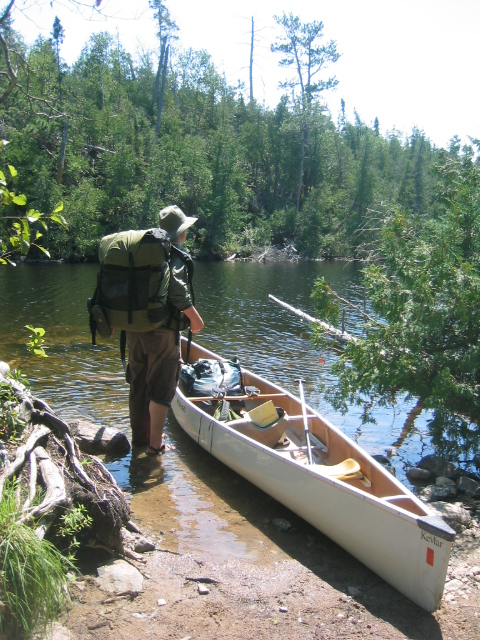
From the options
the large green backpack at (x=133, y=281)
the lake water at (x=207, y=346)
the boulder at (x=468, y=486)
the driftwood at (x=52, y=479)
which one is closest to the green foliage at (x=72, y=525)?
the driftwood at (x=52, y=479)

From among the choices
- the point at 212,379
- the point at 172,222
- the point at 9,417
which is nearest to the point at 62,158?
the point at 212,379

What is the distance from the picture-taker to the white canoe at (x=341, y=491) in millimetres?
3854

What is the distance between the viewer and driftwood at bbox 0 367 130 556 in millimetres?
3404

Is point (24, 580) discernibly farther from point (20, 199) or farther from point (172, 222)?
point (172, 222)

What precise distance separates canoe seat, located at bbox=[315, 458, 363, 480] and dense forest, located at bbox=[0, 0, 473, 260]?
26.6 meters

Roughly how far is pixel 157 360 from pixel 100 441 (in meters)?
1.20

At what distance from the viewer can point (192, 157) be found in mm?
44438

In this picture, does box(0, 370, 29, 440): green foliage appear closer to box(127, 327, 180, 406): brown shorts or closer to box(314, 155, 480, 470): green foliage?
box(127, 327, 180, 406): brown shorts

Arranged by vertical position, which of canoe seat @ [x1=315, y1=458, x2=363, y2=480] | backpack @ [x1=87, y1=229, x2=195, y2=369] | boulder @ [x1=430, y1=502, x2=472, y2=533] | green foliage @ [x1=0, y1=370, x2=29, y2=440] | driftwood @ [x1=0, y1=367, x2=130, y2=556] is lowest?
boulder @ [x1=430, y1=502, x2=472, y2=533]

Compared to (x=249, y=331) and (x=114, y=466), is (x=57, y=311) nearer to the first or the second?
Result: (x=249, y=331)

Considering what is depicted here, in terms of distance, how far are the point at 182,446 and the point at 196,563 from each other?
2861mm

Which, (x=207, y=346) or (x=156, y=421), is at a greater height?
(x=156, y=421)

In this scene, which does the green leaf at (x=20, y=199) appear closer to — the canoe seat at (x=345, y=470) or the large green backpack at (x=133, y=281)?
the large green backpack at (x=133, y=281)

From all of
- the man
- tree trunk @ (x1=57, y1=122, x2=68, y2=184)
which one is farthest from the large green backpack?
tree trunk @ (x1=57, y1=122, x2=68, y2=184)
